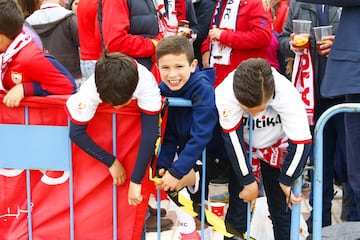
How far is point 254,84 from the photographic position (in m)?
3.15

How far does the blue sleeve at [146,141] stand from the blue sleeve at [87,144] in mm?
149

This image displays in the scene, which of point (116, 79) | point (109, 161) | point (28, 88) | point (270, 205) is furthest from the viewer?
point (270, 205)

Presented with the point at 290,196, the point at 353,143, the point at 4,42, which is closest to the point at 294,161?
the point at 290,196

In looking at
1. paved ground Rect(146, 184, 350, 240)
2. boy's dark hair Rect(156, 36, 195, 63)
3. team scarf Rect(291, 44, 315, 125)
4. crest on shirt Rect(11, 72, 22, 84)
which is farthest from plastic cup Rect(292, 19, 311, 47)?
crest on shirt Rect(11, 72, 22, 84)

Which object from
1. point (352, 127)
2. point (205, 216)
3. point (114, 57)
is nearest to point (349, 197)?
point (352, 127)

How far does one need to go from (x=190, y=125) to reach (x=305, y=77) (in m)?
1.21

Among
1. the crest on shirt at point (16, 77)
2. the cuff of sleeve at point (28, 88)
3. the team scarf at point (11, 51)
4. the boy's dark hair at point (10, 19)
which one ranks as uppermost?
the boy's dark hair at point (10, 19)

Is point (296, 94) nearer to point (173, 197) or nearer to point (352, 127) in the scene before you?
point (352, 127)

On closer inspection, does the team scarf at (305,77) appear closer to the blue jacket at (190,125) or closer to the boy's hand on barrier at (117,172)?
the blue jacket at (190,125)

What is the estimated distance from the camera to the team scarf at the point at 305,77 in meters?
4.26

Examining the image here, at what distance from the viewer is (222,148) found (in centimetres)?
365

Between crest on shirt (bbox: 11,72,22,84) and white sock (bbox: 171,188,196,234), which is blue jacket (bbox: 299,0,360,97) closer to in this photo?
white sock (bbox: 171,188,196,234)

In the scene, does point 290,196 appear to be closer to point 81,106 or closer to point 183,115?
point 183,115

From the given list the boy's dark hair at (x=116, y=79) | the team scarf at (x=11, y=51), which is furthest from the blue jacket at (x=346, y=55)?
the team scarf at (x=11, y=51)
